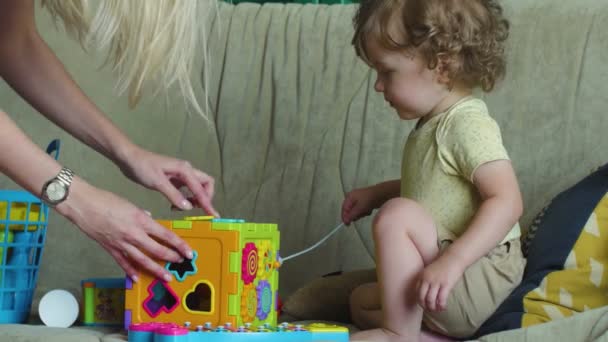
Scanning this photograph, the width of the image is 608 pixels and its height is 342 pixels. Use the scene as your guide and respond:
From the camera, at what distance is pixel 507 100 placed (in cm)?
192

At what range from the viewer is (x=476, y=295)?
1.48 m

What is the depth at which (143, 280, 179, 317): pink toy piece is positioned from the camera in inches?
55.0

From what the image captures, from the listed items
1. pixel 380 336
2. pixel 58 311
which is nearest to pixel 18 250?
pixel 58 311

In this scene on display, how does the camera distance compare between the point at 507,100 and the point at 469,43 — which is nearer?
the point at 469,43

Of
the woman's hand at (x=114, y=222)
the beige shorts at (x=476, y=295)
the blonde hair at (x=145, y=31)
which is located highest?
the blonde hair at (x=145, y=31)

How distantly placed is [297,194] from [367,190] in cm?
34

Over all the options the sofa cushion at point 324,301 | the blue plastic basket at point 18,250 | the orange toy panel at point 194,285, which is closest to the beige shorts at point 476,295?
the sofa cushion at point 324,301

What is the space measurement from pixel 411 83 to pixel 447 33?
4.2 inches

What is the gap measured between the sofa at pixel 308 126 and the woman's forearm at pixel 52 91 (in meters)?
0.34

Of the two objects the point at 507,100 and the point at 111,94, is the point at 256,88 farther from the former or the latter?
the point at 507,100

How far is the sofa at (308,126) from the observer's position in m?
1.84

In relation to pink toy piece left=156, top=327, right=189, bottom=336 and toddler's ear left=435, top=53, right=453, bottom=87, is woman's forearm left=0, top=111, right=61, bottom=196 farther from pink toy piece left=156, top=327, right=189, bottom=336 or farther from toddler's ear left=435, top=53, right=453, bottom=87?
toddler's ear left=435, top=53, right=453, bottom=87

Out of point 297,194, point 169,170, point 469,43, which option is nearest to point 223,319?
point 169,170

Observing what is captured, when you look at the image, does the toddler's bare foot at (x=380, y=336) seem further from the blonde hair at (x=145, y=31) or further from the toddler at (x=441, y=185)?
the blonde hair at (x=145, y=31)
